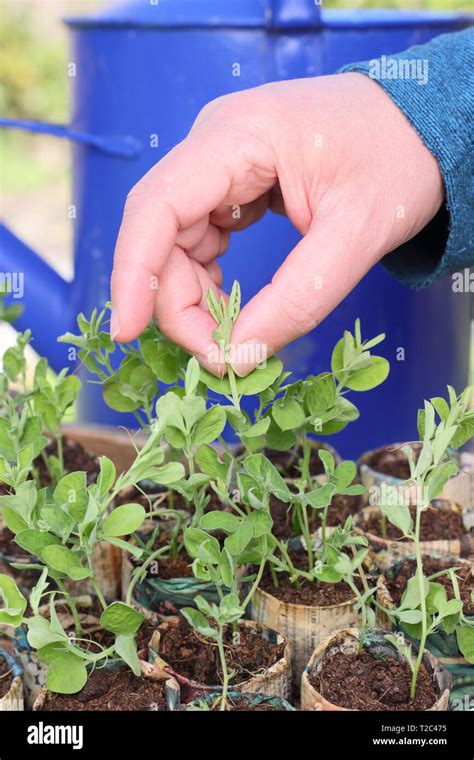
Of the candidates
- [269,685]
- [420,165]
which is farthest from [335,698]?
[420,165]

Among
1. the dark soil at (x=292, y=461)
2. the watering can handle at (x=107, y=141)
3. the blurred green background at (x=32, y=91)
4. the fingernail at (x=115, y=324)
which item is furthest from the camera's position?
the blurred green background at (x=32, y=91)

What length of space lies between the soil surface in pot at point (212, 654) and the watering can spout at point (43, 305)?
504 millimetres

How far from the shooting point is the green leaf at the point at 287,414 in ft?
1.93

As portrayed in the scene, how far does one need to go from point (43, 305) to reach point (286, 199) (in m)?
0.49

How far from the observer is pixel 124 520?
0.50 m

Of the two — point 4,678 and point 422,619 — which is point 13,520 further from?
point 422,619

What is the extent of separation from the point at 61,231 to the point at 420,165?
7.73ft

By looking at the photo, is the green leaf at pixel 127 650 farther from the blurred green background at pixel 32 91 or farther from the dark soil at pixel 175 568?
the blurred green background at pixel 32 91

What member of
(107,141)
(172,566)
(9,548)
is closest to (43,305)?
(107,141)

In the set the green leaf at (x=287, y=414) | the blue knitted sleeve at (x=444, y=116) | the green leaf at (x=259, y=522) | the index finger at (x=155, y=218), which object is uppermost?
the blue knitted sleeve at (x=444, y=116)

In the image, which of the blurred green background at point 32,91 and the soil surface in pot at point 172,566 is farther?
the blurred green background at point 32,91

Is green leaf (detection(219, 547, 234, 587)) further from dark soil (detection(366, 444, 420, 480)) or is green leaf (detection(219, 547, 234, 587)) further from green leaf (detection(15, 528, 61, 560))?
dark soil (detection(366, 444, 420, 480))

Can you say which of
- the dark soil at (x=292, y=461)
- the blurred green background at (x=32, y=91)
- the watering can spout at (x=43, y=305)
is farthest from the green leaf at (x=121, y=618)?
the blurred green background at (x=32, y=91)

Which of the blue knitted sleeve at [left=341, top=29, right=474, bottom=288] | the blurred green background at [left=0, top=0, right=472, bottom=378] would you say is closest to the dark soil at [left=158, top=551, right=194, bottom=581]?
the blue knitted sleeve at [left=341, top=29, right=474, bottom=288]
